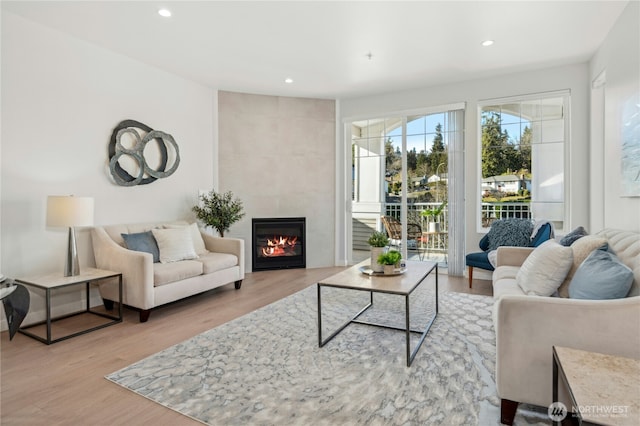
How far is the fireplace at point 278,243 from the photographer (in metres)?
5.81

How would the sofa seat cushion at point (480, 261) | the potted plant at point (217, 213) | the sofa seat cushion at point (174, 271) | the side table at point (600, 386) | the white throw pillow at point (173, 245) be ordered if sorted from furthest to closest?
the potted plant at point (217, 213)
the sofa seat cushion at point (480, 261)
the white throw pillow at point (173, 245)
the sofa seat cushion at point (174, 271)
the side table at point (600, 386)

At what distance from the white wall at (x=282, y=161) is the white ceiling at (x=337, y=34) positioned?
0.83 m

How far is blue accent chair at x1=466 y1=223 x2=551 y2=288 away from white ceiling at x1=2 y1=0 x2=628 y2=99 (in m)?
2.06

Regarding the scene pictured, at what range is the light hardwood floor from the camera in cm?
196

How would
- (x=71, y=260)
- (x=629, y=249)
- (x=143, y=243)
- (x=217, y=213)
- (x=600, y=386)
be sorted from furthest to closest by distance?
(x=217, y=213)
(x=143, y=243)
(x=71, y=260)
(x=629, y=249)
(x=600, y=386)

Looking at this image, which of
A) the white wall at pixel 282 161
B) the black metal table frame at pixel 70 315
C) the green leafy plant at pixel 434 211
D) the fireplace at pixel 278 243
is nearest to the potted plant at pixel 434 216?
the green leafy plant at pixel 434 211

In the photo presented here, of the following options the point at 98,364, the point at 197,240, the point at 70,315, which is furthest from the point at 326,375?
the point at 197,240

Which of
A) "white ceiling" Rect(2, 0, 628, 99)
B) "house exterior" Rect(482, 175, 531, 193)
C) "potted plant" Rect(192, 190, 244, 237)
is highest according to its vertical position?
"white ceiling" Rect(2, 0, 628, 99)

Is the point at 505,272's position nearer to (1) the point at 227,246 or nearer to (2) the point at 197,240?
(1) the point at 227,246

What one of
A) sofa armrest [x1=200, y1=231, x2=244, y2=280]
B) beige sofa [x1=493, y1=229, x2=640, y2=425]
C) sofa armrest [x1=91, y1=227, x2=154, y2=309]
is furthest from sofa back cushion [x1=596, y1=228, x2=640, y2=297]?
sofa armrest [x1=200, y1=231, x2=244, y2=280]

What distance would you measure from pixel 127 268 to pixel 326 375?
2.25 m

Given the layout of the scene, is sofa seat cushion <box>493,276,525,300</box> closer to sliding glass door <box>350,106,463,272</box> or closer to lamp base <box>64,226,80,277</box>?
sliding glass door <box>350,106,463,272</box>

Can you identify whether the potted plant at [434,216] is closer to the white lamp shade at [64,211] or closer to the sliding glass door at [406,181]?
the sliding glass door at [406,181]

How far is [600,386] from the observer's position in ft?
4.10
